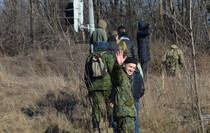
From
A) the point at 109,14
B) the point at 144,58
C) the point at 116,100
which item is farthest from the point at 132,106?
the point at 109,14

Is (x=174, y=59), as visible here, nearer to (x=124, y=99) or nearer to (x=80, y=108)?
(x=80, y=108)

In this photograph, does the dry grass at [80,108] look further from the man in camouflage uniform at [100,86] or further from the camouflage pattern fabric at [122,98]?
the camouflage pattern fabric at [122,98]

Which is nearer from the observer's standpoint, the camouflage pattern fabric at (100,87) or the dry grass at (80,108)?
the camouflage pattern fabric at (100,87)

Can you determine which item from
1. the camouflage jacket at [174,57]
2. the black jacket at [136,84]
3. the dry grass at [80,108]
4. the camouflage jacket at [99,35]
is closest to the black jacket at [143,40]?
the camouflage jacket at [174,57]

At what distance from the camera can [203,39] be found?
436 cm

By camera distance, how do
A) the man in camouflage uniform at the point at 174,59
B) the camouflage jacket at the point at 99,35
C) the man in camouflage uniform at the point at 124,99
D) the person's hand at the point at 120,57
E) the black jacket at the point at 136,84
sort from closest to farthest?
the person's hand at the point at 120,57
the man in camouflage uniform at the point at 124,99
the black jacket at the point at 136,84
the camouflage jacket at the point at 99,35
the man in camouflage uniform at the point at 174,59

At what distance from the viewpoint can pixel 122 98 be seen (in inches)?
139

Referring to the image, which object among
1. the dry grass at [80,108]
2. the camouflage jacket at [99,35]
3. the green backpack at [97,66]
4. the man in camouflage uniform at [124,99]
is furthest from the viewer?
the camouflage jacket at [99,35]

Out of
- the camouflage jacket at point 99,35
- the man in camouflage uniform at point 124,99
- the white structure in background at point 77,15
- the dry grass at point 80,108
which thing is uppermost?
the white structure in background at point 77,15

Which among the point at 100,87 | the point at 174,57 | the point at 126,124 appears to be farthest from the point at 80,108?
the point at 174,57

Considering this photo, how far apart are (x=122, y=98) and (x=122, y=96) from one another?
2 cm

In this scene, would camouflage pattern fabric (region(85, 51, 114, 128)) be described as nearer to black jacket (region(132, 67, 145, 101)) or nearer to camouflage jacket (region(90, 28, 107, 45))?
black jacket (region(132, 67, 145, 101))

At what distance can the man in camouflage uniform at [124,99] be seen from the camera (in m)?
3.49

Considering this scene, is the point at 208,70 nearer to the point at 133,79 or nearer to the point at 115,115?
the point at 133,79
